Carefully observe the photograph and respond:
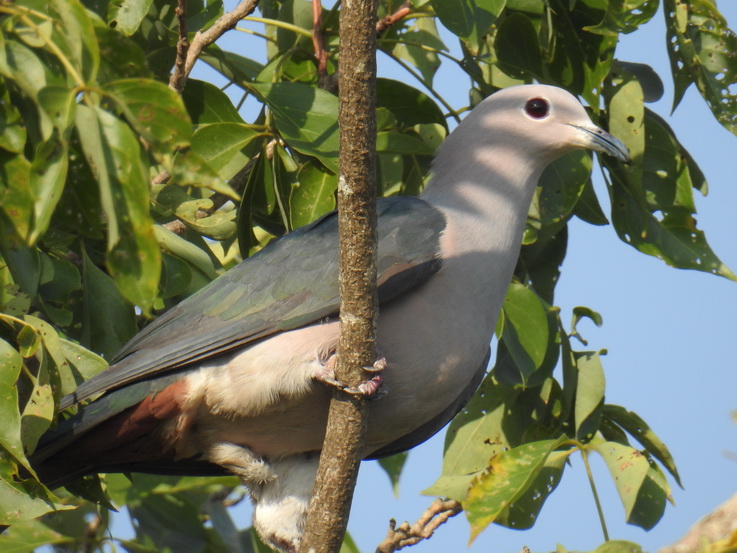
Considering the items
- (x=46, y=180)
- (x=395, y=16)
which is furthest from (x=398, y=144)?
(x=46, y=180)

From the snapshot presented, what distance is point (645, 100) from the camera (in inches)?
156

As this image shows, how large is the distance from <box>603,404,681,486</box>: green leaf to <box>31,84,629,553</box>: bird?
0.69 metres

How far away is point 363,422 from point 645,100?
192 cm

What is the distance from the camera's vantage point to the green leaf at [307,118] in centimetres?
334

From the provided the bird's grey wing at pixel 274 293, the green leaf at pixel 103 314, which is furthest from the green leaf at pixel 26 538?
the green leaf at pixel 103 314

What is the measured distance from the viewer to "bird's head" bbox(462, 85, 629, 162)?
388 centimetres

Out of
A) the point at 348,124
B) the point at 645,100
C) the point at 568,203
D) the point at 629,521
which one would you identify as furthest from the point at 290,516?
the point at 645,100

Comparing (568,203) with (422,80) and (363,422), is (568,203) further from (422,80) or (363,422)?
(363,422)

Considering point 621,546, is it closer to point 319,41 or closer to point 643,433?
point 643,433

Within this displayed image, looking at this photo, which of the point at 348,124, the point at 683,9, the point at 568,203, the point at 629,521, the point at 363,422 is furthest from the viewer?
the point at 568,203

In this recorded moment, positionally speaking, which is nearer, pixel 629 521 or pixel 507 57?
pixel 629 521

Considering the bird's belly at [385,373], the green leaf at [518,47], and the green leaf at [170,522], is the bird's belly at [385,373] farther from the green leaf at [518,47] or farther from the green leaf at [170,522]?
the green leaf at [518,47]

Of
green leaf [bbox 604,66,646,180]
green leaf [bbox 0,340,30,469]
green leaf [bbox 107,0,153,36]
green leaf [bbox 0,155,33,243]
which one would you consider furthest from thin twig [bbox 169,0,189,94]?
green leaf [bbox 604,66,646,180]

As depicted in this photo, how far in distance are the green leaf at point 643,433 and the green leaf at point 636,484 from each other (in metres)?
0.53
